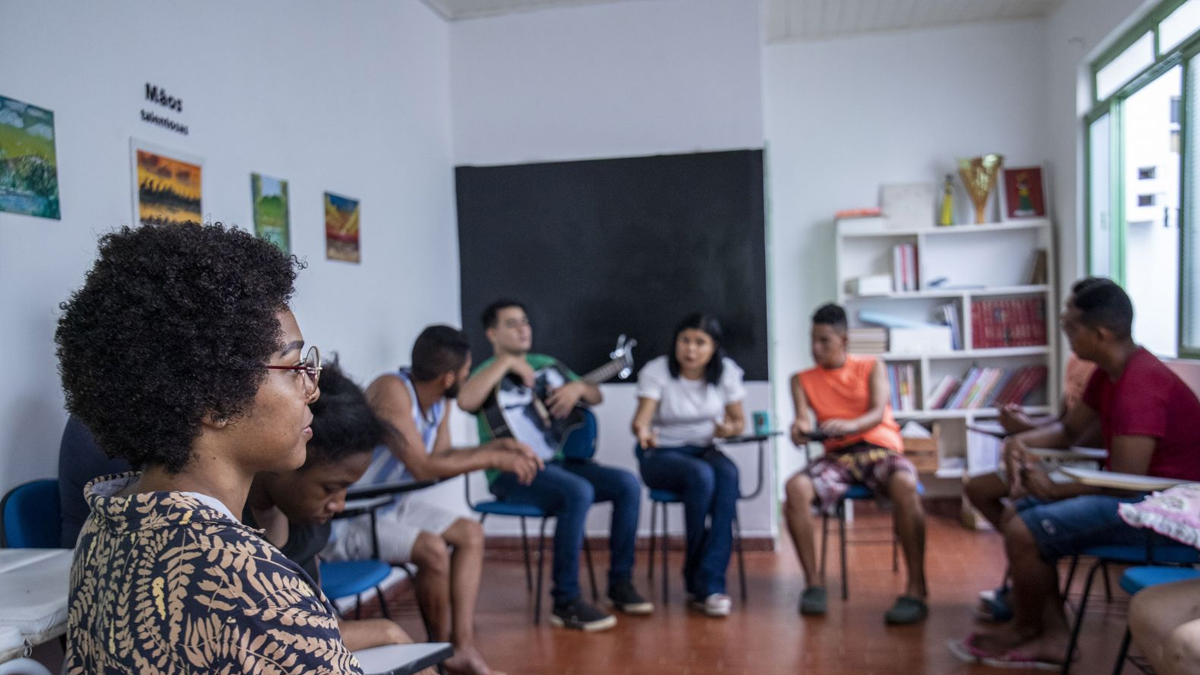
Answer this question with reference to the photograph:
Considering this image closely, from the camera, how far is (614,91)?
16.9ft

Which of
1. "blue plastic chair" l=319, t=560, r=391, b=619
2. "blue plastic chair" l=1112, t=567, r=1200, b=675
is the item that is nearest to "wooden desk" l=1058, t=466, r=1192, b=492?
"blue plastic chair" l=1112, t=567, r=1200, b=675

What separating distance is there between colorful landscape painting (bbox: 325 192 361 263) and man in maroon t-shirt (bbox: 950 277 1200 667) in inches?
105

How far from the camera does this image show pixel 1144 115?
441 centimetres

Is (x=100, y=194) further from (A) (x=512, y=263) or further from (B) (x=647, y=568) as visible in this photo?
(B) (x=647, y=568)

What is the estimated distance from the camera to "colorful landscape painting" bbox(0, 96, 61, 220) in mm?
2242

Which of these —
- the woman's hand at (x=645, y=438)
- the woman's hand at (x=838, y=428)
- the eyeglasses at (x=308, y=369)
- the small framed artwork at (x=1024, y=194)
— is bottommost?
the woman's hand at (x=645, y=438)

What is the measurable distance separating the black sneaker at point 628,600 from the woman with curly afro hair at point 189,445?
306cm

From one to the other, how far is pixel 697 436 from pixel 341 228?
183 cm

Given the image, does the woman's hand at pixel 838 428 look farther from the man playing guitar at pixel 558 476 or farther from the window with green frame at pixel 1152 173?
the window with green frame at pixel 1152 173

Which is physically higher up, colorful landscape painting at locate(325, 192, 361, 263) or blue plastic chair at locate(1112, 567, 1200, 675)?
colorful landscape painting at locate(325, 192, 361, 263)

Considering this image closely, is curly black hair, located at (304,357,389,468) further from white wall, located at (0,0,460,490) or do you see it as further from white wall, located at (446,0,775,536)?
white wall, located at (446,0,775,536)

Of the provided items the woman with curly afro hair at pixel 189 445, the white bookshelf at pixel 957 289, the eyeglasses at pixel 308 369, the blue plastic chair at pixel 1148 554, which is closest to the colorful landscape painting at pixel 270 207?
the eyeglasses at pixel 308 369

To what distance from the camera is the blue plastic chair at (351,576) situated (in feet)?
8.93

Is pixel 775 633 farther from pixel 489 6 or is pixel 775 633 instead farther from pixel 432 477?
pixel 489 6
